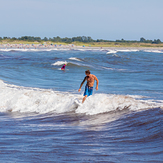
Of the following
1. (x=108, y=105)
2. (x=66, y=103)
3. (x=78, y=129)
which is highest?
(x=108, y=105)

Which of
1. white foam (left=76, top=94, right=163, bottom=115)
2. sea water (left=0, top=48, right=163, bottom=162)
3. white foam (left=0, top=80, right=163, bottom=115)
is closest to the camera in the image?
sea water (left=0, top=48, right=163, bottom=162)

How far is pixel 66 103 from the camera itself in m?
→ 10.8

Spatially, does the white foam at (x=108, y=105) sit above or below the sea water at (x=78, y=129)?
above

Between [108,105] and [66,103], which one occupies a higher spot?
[108,105]

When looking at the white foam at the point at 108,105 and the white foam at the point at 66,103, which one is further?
the white foam at the point at 66,103

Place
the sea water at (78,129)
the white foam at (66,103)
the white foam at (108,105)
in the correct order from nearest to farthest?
the sea water at (78,129) → the white foam at (108,105) → the white foam at (66,103)

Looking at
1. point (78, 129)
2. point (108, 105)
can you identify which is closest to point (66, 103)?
point (108, 105)

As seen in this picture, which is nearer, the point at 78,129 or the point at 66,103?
the point at 78,129

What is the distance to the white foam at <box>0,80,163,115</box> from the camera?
9828mm

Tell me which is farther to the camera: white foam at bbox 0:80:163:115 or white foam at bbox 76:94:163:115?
white foam at bbox 0:80:163:115

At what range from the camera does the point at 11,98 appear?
39.4 feet

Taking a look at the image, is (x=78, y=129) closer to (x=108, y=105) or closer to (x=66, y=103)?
(x=108, y=105)

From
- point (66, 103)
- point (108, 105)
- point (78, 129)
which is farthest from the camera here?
point (66, 103)

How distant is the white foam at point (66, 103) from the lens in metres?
9.83
